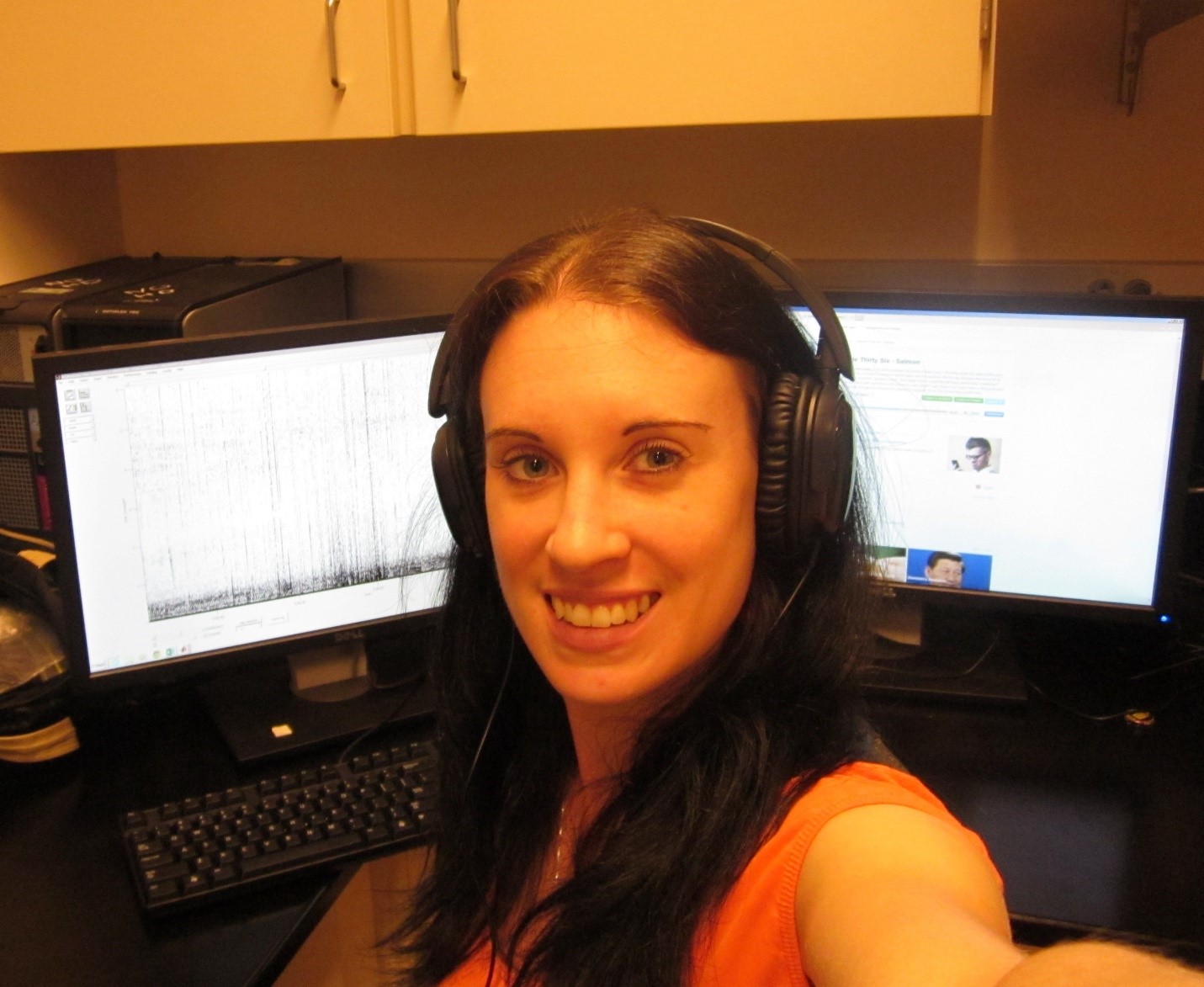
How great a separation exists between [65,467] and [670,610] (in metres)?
0.66

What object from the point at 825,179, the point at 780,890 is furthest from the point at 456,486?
the point at 825,179

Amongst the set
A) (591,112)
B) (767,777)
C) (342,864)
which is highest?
(591,112)

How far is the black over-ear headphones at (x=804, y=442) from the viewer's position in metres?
0.74

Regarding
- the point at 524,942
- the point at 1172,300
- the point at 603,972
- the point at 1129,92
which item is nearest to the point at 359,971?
the point at 524,942

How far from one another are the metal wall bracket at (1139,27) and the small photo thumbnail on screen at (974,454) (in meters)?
0.48

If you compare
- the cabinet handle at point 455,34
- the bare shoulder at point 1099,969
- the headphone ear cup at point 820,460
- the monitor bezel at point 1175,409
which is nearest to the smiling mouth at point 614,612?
the headphone ear cup at point 820,460

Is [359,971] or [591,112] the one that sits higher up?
[591,112]

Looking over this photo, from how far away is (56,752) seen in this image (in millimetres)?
1188

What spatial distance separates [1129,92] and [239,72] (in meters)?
1.05

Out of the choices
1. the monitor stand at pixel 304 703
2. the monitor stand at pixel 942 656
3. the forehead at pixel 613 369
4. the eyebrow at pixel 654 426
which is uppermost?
the forehead at pixel 613 369

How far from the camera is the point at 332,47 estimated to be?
1.26m

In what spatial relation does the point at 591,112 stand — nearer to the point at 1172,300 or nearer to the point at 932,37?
the point at 932,37

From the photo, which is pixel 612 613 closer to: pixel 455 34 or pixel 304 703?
pixel 304 703

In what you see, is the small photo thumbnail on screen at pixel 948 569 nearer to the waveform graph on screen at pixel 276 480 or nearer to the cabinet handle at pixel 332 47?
the waveform graph on screen at pixel 276 480
